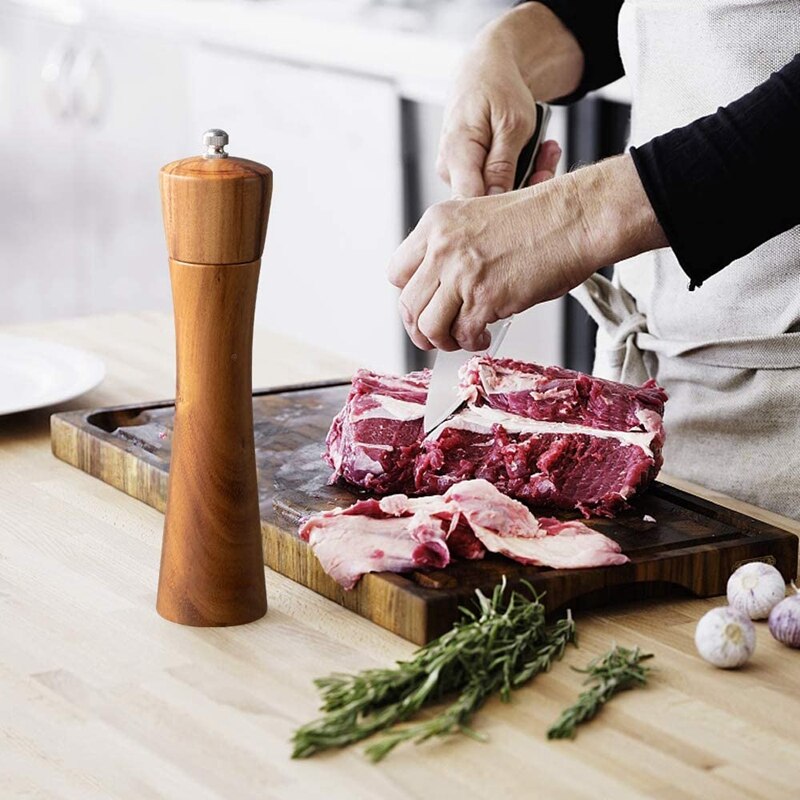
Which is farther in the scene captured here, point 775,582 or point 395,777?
point 775,582

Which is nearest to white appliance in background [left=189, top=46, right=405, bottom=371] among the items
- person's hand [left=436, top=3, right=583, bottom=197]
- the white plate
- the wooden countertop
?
the white plate

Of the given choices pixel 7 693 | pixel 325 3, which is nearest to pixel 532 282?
pixel 7 693

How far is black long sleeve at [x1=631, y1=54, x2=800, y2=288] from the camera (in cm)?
128

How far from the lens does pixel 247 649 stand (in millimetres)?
1137

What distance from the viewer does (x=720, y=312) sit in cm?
169

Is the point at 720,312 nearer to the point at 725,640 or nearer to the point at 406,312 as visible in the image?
the point at 406,312

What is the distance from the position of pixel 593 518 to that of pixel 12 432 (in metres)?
0.77

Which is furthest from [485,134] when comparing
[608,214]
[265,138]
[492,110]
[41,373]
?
[265,138]

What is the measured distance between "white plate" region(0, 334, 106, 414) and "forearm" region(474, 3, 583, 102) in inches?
27.1

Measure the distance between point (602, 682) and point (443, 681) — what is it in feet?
0.41

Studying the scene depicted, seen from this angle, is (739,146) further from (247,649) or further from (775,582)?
(247,649)

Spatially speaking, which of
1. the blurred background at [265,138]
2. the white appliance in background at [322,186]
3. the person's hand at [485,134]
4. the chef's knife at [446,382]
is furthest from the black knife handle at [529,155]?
the white appliance in background at [322,186]

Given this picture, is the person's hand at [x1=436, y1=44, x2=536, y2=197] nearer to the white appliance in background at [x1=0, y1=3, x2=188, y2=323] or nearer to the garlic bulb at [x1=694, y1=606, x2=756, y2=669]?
the garlic bulb at [x1=694, y1=606, x2=756, y2=669]

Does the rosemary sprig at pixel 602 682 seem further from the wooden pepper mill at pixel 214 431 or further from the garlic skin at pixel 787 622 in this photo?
the wooden pepper mill at pixel 214 431
